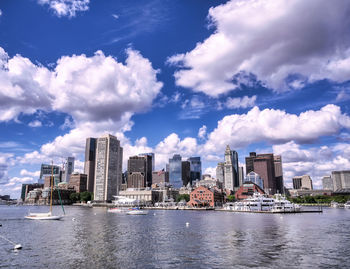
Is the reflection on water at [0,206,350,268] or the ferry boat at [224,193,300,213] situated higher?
the ferry boat at [224,193,300,213]

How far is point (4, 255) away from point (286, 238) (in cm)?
5348

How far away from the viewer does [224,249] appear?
5138cm

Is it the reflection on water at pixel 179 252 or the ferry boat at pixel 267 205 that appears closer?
the reflection on water at pixel 179 252

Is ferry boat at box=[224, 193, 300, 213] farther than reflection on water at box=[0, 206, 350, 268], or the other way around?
ferry boat at box=[224, 193, 300, 213]

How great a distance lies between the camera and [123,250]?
5166cm

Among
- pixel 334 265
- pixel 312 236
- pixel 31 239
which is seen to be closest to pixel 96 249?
pixel 31 239

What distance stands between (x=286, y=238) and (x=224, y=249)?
20.3 metres

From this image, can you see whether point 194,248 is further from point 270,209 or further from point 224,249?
point 270,209

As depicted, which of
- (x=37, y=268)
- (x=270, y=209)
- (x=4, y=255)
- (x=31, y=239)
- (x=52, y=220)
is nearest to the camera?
(x=37, y=268)

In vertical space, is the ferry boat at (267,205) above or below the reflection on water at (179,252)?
above

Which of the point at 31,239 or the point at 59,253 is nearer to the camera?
the point at 59,253

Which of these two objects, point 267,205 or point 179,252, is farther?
point 267,205

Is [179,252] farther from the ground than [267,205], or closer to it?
closer to it

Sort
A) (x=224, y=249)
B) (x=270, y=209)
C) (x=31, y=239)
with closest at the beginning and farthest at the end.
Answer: (x=224, y=249) → (x=31, y=239) → (x=270, y=209)
